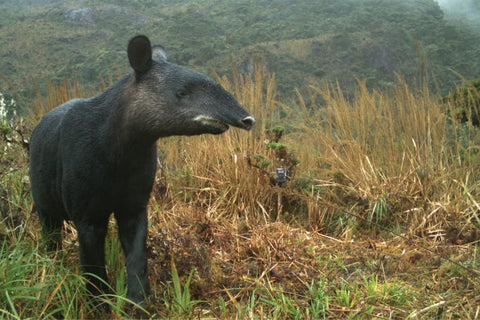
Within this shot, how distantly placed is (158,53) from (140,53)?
1.05 feet

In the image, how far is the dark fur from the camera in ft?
6.91

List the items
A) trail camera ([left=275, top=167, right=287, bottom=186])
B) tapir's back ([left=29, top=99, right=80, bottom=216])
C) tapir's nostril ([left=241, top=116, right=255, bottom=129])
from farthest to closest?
trail camera ([left=275, top=167, right=287, bottom=186]) → tapir's back ([left=29, top=99, right=80, bottom=216]) → tapir's nostril ([left=241, top=116, right=255, bottom=129])

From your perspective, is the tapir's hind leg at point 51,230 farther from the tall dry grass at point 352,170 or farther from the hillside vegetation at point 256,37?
the hillside vegetation at point 256,37

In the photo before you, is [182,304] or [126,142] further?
[182,304]

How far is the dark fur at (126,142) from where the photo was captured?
6.91ft

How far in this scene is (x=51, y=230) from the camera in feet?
9.93

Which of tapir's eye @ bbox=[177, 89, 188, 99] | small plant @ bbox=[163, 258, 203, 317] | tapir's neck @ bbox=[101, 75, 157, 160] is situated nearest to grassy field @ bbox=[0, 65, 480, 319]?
small plant @ bbox=[163, 258, 203, 317]

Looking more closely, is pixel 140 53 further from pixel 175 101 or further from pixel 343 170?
pixel 343 170

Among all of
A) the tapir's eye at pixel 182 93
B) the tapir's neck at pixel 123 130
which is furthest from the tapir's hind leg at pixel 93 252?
the tapir's eye at pixel 182 93

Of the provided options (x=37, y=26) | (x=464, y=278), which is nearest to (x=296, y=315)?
(x=464, y=278)

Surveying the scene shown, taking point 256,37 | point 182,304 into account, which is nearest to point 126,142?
point 182,304

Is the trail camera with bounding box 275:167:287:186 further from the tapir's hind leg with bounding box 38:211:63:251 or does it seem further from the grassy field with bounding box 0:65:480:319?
the tapir's hind leg with bounding box 38:211:63:251

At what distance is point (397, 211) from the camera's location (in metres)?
4.45

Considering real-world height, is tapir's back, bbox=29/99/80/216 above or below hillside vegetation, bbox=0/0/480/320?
above
